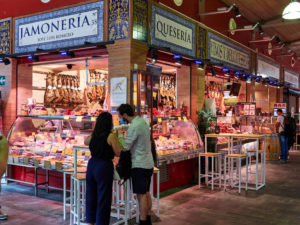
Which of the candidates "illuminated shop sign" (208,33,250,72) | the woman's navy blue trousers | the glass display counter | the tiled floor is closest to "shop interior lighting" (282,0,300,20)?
"illuminated shop sign" (208,33,250,72)

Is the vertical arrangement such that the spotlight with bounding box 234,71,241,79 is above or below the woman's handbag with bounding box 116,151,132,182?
above

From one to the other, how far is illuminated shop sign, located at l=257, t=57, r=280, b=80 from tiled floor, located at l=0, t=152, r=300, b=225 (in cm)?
651

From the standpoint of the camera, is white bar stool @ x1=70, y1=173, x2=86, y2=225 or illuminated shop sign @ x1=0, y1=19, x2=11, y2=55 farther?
illuminated shop sign @ x1=0, y1=19, x2=11, y2=55

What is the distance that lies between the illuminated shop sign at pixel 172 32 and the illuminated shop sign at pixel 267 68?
5857 mm

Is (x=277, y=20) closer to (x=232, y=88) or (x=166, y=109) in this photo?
(x=232, y=88)

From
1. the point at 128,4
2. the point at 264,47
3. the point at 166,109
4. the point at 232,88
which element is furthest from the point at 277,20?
the point at 128,4

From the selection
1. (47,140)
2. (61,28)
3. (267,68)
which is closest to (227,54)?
(267,68)

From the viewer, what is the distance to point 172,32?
7.42 meters

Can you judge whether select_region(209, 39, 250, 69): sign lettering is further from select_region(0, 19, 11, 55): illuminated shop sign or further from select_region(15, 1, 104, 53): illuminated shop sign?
select_region(0, 19, 11, 55): illuminated shop sign

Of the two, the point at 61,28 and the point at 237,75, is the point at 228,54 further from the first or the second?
the point at 61,28

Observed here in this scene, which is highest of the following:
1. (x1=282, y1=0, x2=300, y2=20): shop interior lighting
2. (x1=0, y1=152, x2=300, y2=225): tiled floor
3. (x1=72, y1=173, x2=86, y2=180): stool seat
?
(x1=282, y1=0, x2=300, y2=20): shop interior lighting

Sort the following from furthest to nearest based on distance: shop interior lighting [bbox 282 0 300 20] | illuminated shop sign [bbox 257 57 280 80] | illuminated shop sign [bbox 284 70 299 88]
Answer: illuminated shop sign [bbox 284 70 299 88], illuminated shop sign [bbox 257 57 280 80], shop interior lighting [bbox 282 0 300 20]

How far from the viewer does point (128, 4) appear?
6117 millimetres

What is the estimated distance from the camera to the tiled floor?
17.2 ft
